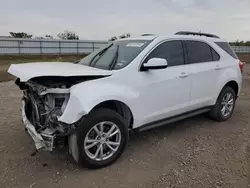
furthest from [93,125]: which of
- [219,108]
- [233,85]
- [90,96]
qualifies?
[233,85]

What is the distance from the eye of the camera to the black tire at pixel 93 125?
319cm

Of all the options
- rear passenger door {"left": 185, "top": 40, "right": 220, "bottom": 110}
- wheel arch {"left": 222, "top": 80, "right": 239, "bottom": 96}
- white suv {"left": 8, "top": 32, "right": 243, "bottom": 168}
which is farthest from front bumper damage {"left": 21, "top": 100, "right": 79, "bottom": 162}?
wheel arch {"left": 222, "top": 80, "right": 239, "bottom": 96}

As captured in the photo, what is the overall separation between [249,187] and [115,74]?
2.15 metres

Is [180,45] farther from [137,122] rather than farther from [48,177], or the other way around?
[48,177]

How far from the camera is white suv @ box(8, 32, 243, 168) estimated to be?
3195mm

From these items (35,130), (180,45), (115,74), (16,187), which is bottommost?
(16,187)

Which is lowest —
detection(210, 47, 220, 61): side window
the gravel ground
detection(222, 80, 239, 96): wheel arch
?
the gravel ground

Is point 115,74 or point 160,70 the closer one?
point 115,74

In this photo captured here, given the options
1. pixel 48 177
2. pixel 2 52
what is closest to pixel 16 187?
pixel 48 177

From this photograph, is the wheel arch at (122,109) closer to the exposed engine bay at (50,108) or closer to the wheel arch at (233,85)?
the exposed engine bay at (50,108)

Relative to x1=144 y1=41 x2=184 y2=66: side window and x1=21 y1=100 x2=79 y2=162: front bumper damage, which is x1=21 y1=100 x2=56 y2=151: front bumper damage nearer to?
x1=21 y1=100 x2=79 y2=162: front bumper damage

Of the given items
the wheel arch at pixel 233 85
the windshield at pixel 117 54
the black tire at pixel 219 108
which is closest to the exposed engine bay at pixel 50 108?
the windshield at pixel 117 54

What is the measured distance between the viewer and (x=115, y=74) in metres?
3.55

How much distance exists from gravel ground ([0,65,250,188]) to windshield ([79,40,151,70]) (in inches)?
52.9
